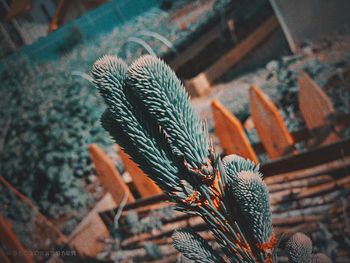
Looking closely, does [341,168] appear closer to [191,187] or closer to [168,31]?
[191,187]

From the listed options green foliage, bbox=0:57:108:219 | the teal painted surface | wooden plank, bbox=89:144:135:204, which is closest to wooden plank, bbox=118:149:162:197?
wooden plank, bbox=89:144:135:204

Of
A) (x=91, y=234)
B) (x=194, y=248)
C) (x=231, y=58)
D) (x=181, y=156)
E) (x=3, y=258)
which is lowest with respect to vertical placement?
(x=91, y=234)

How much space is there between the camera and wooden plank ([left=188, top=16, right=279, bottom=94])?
18.5 feet

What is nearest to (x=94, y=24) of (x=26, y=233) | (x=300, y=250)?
(x=26, y=233)

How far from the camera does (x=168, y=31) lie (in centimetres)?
679

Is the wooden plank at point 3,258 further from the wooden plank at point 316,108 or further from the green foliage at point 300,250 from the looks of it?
the wooden plank at point 316,108

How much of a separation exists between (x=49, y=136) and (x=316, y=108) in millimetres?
3985

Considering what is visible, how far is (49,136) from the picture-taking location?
480cm

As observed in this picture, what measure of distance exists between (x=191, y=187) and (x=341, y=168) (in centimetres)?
177

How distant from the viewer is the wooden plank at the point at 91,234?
2.99m

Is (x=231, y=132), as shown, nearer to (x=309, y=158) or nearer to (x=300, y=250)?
(x=309, y=158)

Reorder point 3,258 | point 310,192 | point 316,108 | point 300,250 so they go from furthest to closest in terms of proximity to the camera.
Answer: point 3,258 < point 316,108 < point 310,192 < point 300,250

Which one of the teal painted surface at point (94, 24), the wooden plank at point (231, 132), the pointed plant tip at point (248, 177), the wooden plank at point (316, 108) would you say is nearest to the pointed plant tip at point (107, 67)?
the pointed plant tip at point (248, 177)

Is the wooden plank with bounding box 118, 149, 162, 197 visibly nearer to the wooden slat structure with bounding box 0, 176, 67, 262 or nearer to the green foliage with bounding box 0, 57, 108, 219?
the wooden slat structure with bounding box 0, 176, 67, 262
